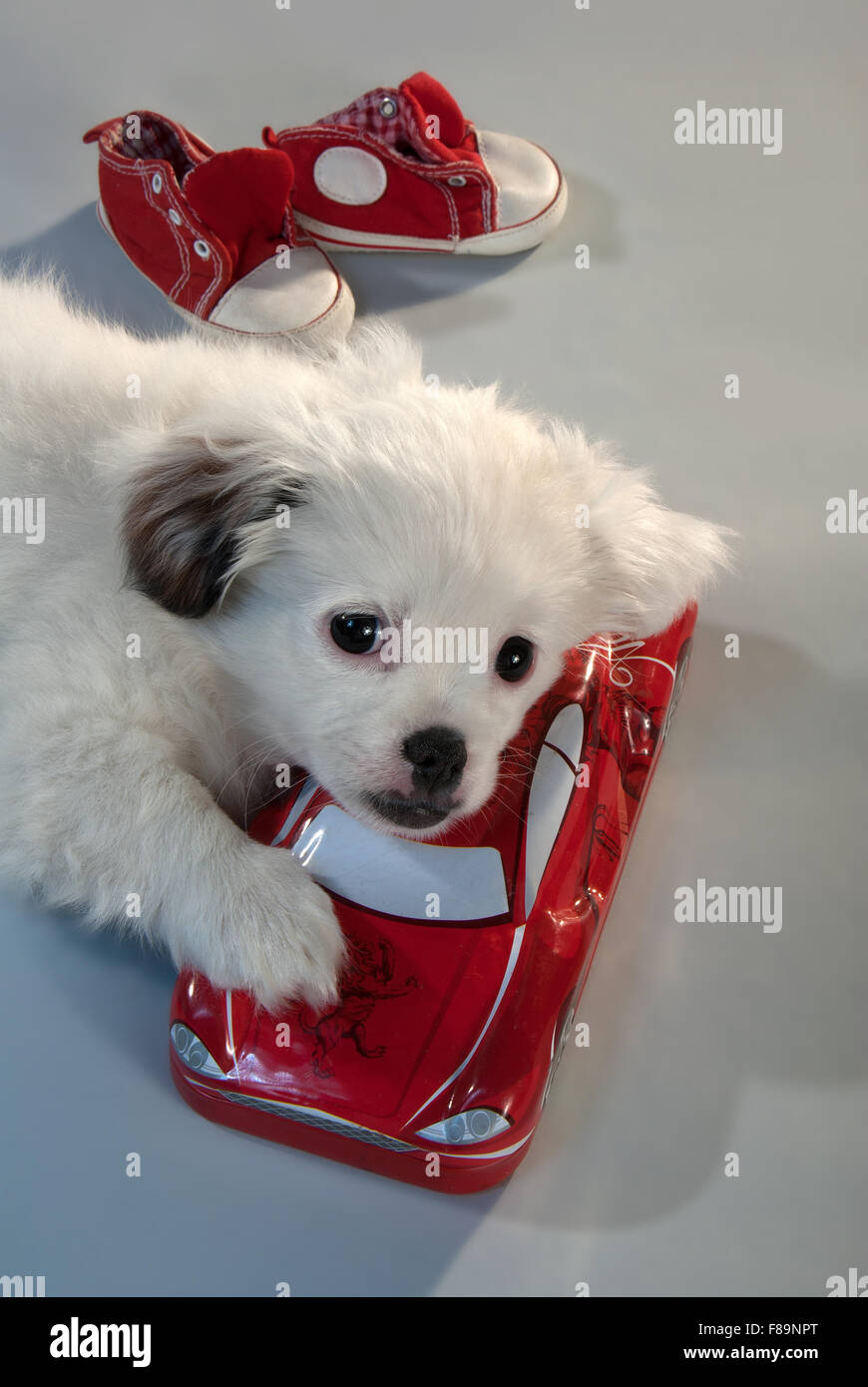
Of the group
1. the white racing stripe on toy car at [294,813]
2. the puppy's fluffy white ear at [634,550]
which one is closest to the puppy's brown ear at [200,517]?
the white racing stripe on toy car at [294,813]

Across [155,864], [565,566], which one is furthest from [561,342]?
[155,864]

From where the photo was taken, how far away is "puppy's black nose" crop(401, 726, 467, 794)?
5.48ft

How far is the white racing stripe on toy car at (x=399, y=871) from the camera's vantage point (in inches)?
70.1

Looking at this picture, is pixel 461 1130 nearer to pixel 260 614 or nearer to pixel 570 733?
pixel 570 733

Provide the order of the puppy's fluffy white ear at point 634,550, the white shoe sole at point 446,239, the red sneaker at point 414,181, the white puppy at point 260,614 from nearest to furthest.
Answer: the white puppy at point 260,614
the puppy's fluffy white ear at point 634,550
the red sneaker at point 414,181
the white shoe sole at point 446,239

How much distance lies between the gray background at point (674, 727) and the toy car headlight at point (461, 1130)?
15cm

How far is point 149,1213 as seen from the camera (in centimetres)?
164

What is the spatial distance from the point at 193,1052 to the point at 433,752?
1.80ft

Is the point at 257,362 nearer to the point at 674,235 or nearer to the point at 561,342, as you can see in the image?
the point at 561,342

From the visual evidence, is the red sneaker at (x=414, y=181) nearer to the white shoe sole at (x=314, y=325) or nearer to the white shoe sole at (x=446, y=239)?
the white shoe sole at (x=446, y=239)

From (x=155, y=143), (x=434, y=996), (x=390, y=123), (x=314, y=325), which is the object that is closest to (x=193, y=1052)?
(x=434, y=996)

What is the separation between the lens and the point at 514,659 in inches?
72.5

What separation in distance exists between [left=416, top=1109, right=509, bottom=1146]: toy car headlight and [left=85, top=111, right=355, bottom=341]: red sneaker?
2143 millimetres

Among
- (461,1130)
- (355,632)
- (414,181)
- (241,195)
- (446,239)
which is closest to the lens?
(461,1130)
